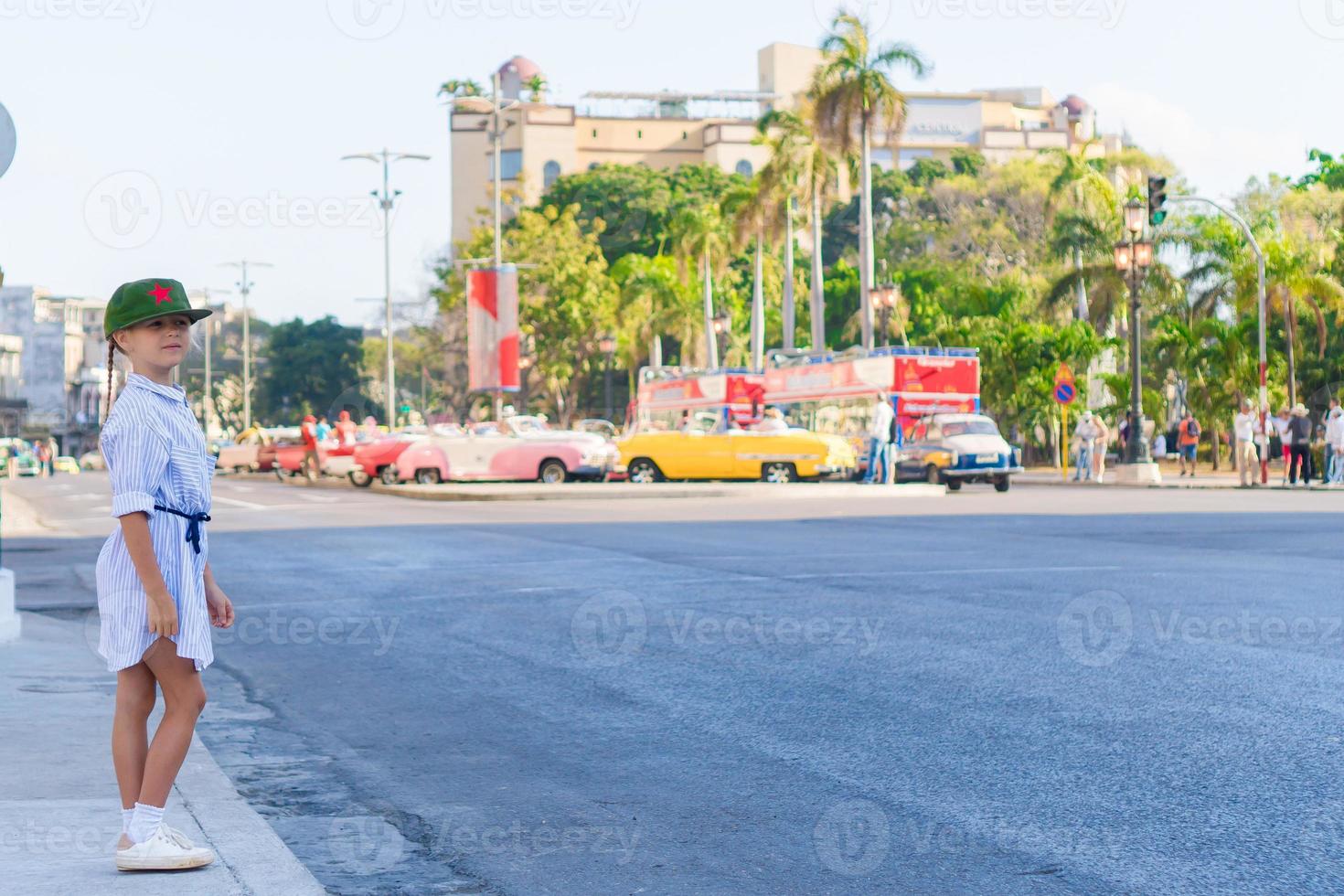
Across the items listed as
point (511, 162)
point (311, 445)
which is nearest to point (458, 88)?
point (511, 162)

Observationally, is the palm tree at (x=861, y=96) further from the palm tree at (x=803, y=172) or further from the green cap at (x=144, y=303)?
the green cap at (x=144, y=303)

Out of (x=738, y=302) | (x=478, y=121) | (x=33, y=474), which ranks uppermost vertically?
(x=478, y=121)

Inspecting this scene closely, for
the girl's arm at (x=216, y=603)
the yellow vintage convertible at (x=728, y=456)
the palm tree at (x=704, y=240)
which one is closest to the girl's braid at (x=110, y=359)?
the girl's arm at (x=216, y=603)

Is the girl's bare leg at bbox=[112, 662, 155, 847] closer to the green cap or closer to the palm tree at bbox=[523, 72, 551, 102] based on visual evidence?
the green cap

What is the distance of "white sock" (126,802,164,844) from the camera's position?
4.74m

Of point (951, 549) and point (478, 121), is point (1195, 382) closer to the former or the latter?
point (951, 549)

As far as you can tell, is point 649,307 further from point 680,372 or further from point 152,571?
point 152,571

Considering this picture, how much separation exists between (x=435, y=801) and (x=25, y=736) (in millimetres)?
1967

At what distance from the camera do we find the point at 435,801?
611 cm

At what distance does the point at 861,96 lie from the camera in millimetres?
49781

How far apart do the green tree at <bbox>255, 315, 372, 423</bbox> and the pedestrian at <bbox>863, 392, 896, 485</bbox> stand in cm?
7633

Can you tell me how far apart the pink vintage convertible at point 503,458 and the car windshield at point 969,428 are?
711cm

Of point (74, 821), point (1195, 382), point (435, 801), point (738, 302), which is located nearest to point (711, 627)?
point (435, 801)

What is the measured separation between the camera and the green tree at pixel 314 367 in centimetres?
10619
